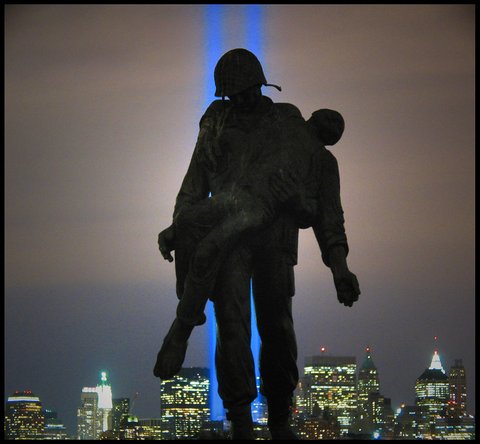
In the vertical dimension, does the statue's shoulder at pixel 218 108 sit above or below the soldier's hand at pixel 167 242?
above

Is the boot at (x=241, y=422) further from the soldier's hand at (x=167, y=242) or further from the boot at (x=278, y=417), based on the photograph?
the soldier's hand at (x=167, y=242)

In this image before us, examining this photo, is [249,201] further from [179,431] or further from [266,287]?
[179,431]

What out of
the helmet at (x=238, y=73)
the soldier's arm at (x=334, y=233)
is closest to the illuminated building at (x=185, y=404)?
the soldier's arm at (x=334, y=233)

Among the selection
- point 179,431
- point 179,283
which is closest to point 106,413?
point 179,431

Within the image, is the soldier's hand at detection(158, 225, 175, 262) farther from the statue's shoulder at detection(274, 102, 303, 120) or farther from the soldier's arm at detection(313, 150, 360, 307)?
the statue's shoulder at detection(274, 102, 303, 120)

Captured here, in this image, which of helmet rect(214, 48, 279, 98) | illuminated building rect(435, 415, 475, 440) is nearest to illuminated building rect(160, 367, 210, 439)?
helmet rect(214, 48, 279, 98)

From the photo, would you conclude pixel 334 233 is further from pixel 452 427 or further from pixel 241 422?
pixel 452 427
